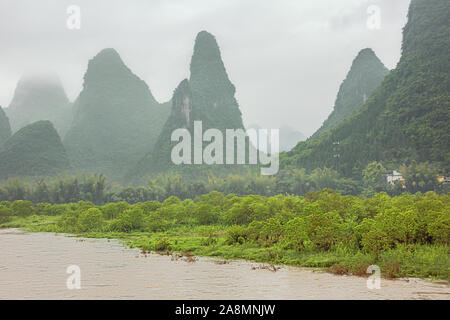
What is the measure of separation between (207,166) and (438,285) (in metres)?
68.8

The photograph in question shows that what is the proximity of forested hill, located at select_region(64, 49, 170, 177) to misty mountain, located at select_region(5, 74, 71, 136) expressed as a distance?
2241cm

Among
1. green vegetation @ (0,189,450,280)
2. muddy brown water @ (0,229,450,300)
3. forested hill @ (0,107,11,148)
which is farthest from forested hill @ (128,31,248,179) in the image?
muddy brown water @ (0,229,450,300)

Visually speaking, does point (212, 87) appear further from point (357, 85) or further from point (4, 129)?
point (4, 129)

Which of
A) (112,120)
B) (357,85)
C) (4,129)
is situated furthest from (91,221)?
(112,120)

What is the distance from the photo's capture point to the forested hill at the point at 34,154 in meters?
71.8

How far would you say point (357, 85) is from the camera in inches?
3625

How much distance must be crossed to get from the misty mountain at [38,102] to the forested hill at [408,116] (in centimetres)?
9164

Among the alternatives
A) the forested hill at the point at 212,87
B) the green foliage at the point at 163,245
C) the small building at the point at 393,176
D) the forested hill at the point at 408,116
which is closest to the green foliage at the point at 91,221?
the green foliage at the point at 163,245

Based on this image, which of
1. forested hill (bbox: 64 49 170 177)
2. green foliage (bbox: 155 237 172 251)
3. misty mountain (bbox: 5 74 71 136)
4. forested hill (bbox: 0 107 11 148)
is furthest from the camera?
misty mountain (bbox: 5 74 71 136)

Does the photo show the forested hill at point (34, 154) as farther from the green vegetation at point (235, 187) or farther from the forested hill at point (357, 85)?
the forested hill at point (357, 85)

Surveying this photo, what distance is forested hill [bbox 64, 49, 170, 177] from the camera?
9778cm

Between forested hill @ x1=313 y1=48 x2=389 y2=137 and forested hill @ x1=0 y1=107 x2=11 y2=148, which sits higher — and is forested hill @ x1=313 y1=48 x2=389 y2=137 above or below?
above

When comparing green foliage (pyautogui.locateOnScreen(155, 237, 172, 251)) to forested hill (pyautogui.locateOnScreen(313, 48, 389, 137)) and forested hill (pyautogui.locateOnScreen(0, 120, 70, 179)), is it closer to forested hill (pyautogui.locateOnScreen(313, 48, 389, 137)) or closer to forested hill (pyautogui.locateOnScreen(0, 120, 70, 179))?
forested hill (pyautogui.locateOnScreen(0, 120, 70, 179))

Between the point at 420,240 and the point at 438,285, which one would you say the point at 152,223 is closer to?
the point at 420,240
